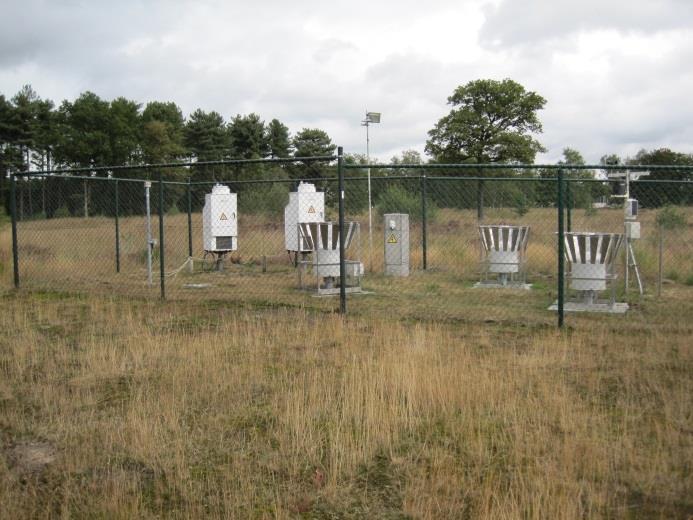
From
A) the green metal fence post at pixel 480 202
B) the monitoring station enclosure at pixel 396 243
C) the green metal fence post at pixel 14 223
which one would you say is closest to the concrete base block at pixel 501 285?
the green metal fence post at pixel 480 202

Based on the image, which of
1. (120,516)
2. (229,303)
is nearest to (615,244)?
(229,303)

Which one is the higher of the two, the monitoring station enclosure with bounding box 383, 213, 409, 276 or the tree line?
the tree line

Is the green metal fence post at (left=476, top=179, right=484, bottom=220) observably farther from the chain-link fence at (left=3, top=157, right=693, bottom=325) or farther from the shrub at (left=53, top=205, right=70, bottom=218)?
the shrub at (left=53, top=205, right=70, bottom=218)

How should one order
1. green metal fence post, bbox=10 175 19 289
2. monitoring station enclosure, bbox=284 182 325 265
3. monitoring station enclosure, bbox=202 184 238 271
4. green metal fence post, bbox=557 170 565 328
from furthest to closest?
monitoring station enclosure, bbox=202 184 238 271
monitoring station enclosure, bbox=284 182 325 265
green metal fence post, bbox=10 175 19 289
green metal fence post, bbox=557 170 565 328

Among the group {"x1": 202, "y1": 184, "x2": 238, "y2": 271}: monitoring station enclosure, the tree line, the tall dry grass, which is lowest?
the tall dry grass

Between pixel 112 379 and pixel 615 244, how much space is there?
6.91 metres

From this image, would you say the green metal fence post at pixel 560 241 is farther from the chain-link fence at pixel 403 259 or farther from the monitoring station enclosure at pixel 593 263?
the monitoring station enclosure at pixel 593 263

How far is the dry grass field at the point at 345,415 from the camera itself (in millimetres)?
3707

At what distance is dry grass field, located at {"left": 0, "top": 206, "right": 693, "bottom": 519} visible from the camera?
371 centimetres

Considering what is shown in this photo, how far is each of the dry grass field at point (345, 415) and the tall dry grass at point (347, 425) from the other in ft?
0.06

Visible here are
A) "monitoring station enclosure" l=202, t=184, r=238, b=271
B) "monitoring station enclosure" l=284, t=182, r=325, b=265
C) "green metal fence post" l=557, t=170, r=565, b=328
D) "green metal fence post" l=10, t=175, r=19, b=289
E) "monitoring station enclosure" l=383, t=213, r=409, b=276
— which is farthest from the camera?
"monitoring station enclosure" l=202, t=184, r=238, b=271

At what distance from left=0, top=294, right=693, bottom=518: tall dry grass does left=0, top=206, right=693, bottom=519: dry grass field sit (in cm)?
2

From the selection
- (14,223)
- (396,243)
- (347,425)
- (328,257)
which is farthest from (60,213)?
(347,425)

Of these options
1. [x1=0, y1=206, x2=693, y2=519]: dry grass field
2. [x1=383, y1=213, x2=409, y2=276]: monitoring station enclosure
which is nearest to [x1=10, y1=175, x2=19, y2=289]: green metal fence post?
[x1=0, y1=206, x2=693, y2=519]: dry grass field
